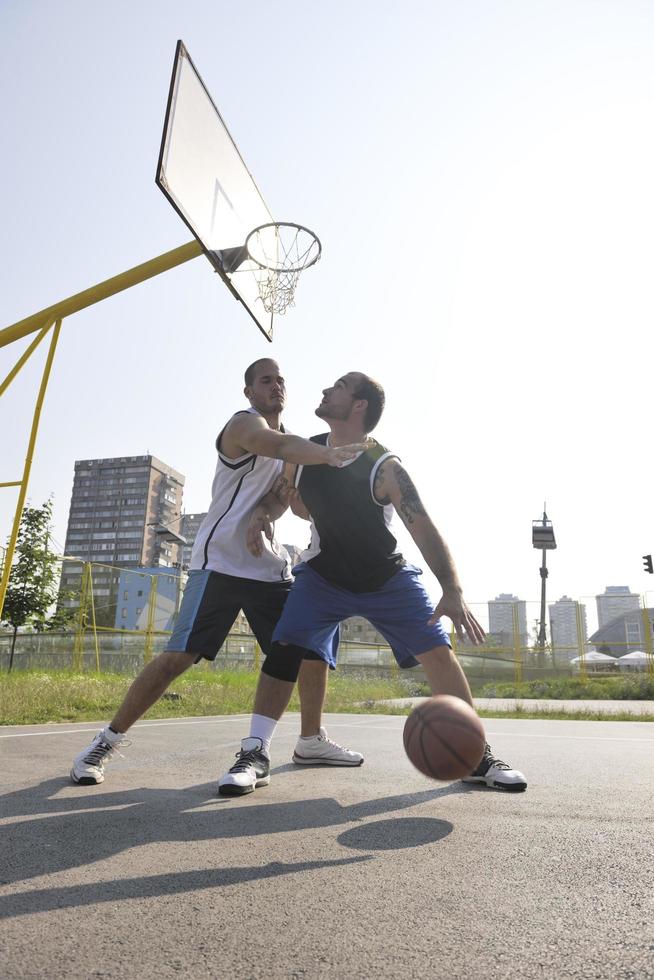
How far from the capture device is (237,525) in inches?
156

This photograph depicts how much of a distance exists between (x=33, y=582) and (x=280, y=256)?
13.6 metres

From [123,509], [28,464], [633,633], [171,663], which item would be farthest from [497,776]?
[123,509]

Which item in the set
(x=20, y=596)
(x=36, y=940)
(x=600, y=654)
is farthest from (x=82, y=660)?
(x=600, y=654)

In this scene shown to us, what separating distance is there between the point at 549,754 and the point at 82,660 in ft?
39.9

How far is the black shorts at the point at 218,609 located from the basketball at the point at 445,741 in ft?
3.81

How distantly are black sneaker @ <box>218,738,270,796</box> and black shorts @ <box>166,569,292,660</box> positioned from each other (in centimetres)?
48

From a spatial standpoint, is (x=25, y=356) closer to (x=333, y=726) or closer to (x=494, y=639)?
(x=333, y=726)

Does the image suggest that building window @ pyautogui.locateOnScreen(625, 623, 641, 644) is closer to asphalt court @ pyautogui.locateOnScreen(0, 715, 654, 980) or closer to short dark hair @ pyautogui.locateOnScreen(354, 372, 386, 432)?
asphalt court @ pyautogui.locateOnScreen(0, 715, 654, 980)

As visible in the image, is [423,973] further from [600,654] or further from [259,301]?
[600,654]

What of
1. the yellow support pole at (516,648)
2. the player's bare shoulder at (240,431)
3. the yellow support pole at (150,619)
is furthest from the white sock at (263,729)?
the yellow support pole at (516,648)

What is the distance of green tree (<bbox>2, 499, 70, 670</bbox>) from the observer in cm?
1777

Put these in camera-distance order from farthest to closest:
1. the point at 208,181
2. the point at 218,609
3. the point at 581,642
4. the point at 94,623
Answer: the point at 581,642 → the point at 94,623 → the point at 208,181 → the point at 218,609

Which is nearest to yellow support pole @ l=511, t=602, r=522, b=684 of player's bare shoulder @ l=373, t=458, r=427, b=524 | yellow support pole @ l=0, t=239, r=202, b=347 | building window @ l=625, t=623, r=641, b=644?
building window @ l=625, t=623, r=641, b=644

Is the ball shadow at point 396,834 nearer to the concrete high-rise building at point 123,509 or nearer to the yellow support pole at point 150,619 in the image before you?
the yellow support pole at point 150,619
